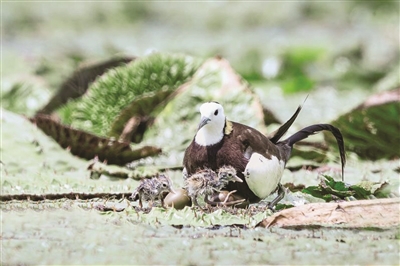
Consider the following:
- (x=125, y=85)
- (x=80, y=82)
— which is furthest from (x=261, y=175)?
(x=80, y=82)

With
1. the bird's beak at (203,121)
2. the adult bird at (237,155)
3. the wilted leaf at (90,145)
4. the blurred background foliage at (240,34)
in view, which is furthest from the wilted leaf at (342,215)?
the blurred background foliage at (240,34)

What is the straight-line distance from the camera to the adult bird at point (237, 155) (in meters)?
1.83

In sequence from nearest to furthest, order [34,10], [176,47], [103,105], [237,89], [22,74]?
[237,89]
[103,105]
[22,74]
[176,47]
[34,10]

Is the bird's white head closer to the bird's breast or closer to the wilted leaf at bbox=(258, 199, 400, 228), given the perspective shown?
the bird's breast

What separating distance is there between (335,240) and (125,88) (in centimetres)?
167

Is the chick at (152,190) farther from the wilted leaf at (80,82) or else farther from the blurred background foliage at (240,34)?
the blurred background foliage at (240,34)

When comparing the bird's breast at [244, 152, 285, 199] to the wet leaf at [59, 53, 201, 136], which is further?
the wet leaf at [59, 53, 201, 136]

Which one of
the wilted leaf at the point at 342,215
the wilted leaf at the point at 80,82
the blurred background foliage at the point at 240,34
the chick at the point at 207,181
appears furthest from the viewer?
the blurred background foliage at the point at 240,34

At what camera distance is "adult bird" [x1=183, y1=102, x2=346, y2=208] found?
183 cm

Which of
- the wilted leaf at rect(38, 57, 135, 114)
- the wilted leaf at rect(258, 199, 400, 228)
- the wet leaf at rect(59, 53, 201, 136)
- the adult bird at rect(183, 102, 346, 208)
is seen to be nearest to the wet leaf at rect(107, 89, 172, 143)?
the wet leaf at rect(59, 53, 201, 136)

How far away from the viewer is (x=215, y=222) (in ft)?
5.34

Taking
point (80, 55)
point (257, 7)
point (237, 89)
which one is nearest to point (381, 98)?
point (237, 89)

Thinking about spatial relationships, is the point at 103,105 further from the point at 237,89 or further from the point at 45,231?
the point at 45,231

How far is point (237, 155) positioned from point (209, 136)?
0.07 meters
